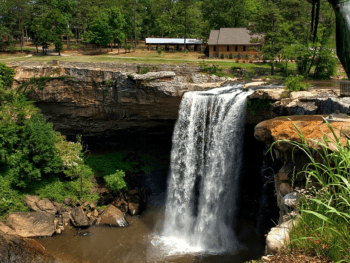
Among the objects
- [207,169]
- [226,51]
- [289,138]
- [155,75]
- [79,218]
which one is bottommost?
[79,218]

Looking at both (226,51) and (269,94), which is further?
(226,51)

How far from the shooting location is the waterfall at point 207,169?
19094 millimetres

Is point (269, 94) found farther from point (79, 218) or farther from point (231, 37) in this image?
point (231, 37)

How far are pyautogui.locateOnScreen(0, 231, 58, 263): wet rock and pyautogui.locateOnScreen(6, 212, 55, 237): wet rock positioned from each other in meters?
2.25

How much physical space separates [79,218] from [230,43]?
24.8 metres

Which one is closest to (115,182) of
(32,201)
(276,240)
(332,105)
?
(32,201)

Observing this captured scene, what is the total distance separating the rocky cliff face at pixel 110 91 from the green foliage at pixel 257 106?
14.0 feet

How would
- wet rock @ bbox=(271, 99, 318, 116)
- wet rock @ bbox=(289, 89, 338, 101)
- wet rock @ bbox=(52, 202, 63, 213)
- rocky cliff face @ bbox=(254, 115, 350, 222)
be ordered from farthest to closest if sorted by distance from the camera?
wet rock @ bbox=(52, 202, 63, 213), wet rock @ bbox=(289, 89, 338, 101), wet rock @ bbox=(271, 99, 318, 116), rocky cliff face @ bbox=(254, 115, 350, 222)

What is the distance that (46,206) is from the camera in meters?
20.7

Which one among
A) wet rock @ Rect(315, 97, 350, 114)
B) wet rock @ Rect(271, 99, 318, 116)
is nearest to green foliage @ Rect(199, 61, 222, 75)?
wet rock @ Rect(271, 99, 318, 116)

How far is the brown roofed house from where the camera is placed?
118 ft

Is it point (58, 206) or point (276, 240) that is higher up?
point (276, 240)

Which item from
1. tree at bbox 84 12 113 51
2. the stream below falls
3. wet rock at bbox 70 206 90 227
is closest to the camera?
the stream below falls

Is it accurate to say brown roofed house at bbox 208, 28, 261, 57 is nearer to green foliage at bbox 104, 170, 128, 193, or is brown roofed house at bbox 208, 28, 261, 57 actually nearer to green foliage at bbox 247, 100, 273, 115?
green foliage at bbox 247, 100, 273, 115
